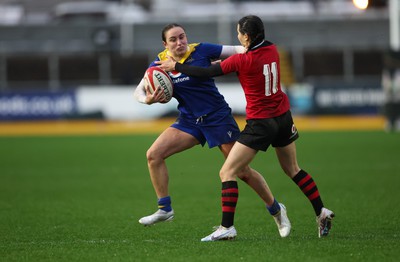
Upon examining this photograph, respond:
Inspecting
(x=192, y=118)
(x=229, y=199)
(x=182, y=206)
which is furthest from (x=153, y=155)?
(x=182, y=206)

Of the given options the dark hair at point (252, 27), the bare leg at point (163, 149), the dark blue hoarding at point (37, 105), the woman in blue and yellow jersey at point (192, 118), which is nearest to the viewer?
the dark hair at point (252, 27)

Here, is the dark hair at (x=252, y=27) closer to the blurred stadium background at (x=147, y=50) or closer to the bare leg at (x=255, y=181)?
the bare leg at (x=255, y=181)

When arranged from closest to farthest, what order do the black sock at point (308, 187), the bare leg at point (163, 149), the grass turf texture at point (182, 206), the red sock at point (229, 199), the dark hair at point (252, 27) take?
the grass turf texture at point (182, 206)
the dark hair at point (252, 27)
the red sock at point (229, 199)
the black sock at point (308, 187)
the bare leg at point (163, 149)

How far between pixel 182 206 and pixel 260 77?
3.87m

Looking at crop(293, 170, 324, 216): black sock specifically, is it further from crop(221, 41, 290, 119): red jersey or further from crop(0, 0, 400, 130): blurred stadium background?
crop(0, 0, 400, 130): blurred stadium background

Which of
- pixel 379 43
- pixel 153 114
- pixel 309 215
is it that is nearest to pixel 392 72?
pixel 153 114

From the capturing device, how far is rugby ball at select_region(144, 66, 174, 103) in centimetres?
855

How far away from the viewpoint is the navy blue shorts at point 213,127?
8.70m

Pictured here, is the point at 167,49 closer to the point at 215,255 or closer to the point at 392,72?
the point at 215,255

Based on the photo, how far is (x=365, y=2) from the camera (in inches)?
376

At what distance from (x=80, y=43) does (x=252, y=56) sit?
1186 inches

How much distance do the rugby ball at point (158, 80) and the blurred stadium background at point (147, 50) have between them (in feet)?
57.8

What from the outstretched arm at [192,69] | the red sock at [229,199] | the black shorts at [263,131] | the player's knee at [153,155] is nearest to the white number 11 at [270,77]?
the black shorts at [263,131]

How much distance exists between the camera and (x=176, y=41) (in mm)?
8539
